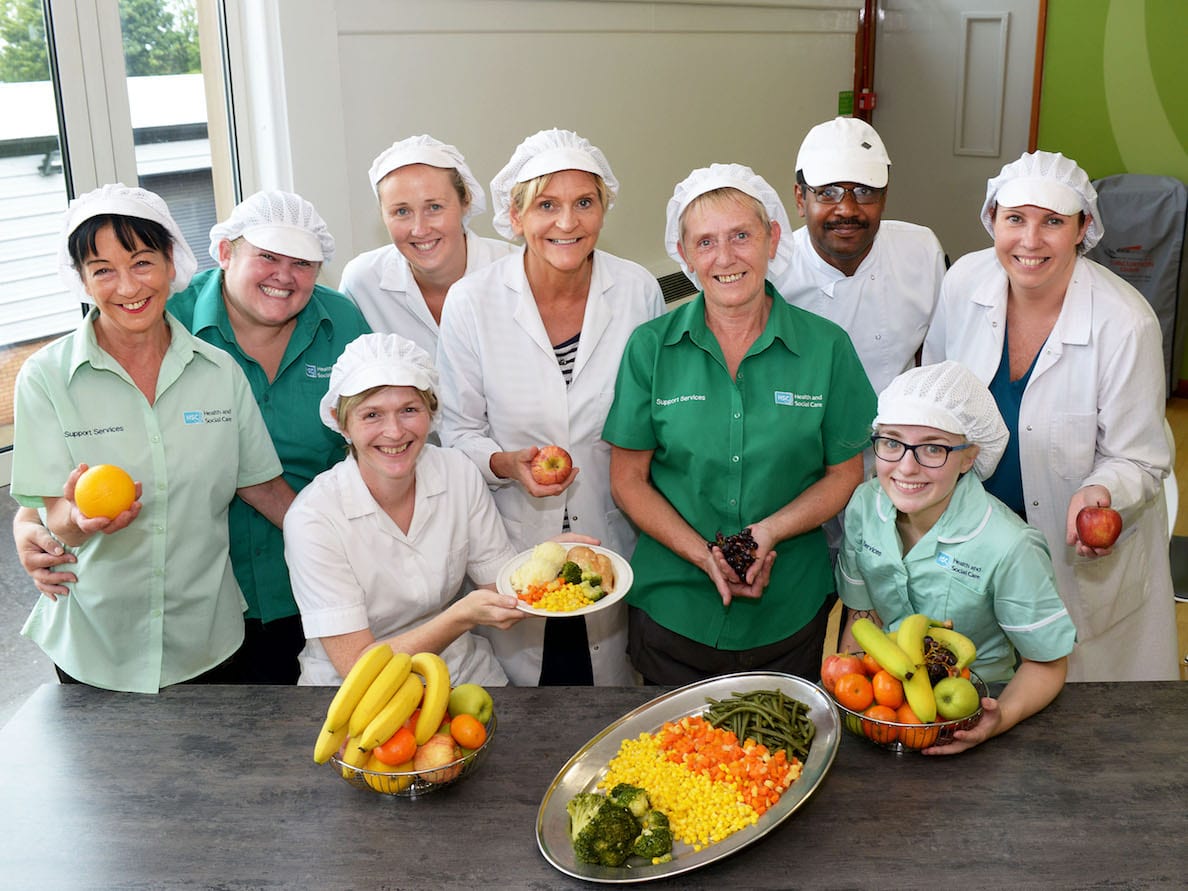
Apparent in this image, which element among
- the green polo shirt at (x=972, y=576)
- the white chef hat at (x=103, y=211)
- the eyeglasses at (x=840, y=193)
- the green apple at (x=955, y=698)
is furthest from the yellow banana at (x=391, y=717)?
the eyeglasses at (x=840, y=193)

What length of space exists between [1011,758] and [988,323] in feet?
3.97

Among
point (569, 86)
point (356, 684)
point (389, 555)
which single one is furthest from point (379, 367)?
point (569, 86)

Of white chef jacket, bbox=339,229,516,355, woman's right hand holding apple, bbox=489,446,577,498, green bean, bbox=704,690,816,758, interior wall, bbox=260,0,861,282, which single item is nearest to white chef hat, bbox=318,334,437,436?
woman's right hand holding apple, bbox=489,446,577,498

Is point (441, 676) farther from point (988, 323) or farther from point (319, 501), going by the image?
point (988, 323)

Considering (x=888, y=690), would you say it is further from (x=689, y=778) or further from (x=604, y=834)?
(x=604, y=834)

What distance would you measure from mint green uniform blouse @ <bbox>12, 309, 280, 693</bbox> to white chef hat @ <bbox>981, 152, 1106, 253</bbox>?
183 centimetres

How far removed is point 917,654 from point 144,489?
1.57m

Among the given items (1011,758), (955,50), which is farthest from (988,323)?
(955,50)

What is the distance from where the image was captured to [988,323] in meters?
2.79

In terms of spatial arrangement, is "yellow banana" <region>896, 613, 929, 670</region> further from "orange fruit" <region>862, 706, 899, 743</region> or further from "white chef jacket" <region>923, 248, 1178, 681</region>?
"white chef jacket" <region>923, 248, 1178, 681</region>

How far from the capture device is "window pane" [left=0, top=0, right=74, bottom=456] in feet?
10.4

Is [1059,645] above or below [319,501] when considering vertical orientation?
below

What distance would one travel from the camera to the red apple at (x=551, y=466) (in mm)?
2619

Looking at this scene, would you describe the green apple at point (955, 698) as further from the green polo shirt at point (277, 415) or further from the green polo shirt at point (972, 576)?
the green polo shirt at point (277, 415)
